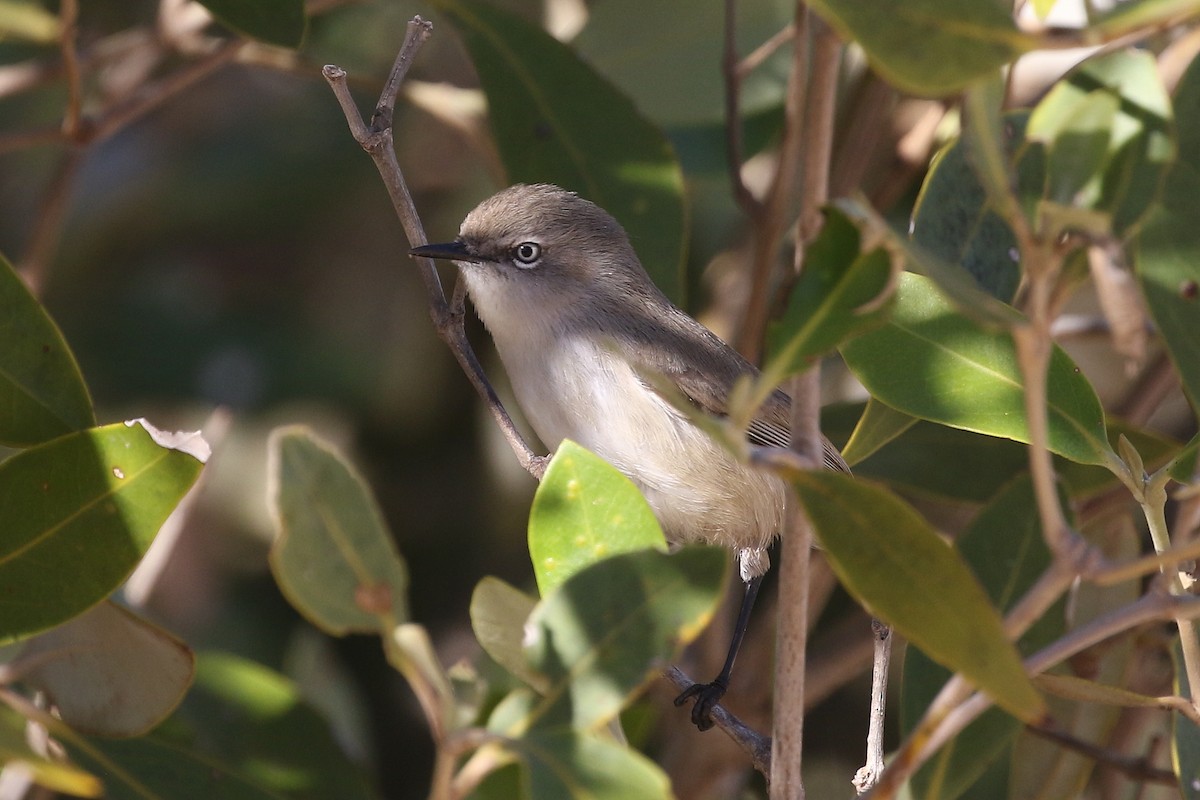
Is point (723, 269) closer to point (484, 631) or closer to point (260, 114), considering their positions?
point (260, 114)

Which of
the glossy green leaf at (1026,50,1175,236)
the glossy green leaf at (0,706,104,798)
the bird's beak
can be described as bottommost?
the bird's beak

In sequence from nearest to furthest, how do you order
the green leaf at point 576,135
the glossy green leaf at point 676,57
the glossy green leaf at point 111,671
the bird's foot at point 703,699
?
the glossy green leaf at point 111,671, the bird's foot at point 703,699, the green leaf at point 576,135, the glossy green leaf at point 676,57

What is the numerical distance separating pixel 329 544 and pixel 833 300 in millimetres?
616

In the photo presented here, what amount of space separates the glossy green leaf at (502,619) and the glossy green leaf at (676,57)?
2.34 m

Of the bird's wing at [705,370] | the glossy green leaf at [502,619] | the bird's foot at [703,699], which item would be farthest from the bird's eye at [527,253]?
the glossy green leaf at [502,619]

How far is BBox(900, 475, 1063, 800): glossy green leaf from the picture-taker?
201cm

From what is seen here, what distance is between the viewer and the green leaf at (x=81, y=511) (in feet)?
6.23

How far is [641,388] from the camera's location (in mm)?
3145

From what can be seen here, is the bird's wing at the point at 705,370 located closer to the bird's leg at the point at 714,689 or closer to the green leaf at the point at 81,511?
the bird's leg at the point at 714,689

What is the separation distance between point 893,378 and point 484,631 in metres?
0.79

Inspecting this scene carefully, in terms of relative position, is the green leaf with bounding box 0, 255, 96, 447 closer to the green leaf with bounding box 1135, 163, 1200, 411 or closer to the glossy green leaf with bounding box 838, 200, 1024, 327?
the glossy green leaf with bounding box 838, 200, 1024, 327

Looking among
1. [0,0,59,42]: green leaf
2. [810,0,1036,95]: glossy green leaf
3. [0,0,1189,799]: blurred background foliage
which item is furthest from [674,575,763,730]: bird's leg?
[0,0,59,42]: green leaf

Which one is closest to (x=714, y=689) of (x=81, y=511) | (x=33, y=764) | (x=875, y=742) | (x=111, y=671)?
(x=875, y=742)

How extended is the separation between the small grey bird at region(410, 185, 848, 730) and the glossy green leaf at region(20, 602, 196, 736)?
3.99ft
